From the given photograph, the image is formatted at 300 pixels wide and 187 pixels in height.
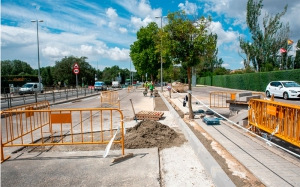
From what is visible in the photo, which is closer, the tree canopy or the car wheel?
the car wheel

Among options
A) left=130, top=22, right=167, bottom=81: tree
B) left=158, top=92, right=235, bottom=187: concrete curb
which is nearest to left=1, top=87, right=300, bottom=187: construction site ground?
left=158, top=92, right=235, bottom=187: concrete curb

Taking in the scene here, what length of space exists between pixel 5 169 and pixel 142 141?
3215 mm

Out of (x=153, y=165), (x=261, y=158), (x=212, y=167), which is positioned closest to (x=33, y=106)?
(x=153, y=165)

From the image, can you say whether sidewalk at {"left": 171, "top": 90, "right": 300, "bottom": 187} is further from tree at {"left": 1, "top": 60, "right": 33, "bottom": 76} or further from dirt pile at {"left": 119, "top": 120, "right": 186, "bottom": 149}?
tree at {"left": 1, "top": 60, "right": 33, "bottom": 76}

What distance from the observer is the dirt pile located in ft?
19.1

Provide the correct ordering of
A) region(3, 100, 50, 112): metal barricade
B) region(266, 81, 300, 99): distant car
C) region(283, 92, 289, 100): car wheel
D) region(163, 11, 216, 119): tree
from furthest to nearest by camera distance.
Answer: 1. region(283, 92, 289, 100): car wheel
2. region(266, 81, 300, 99): distant car
3. region(163, 11, 216, 119): tree
4. region(3, 100, 50, 112): metal barricade

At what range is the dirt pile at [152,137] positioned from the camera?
5816 millimetres

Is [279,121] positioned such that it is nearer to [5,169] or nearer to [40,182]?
[40,182]

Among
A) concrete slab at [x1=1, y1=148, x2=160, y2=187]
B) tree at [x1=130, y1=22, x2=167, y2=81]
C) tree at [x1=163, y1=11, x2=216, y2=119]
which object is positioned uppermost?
tree at [x1=130, y1=22, x2=167, y2=81]

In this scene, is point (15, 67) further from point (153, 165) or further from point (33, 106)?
point (153, 165)

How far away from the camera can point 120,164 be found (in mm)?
4629

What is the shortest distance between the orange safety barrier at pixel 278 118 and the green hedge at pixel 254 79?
21.3 m

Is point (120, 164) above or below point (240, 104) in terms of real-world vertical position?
below

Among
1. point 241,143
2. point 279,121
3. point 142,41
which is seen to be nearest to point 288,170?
point 279,121
